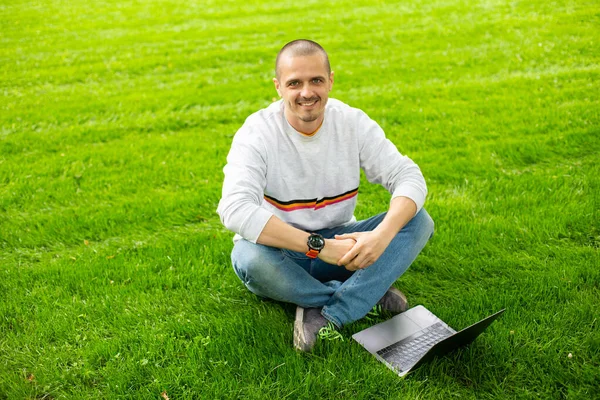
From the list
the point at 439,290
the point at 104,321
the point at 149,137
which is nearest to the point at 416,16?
the point at 149,137

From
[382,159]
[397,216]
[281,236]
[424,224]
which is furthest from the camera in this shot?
[382,159]

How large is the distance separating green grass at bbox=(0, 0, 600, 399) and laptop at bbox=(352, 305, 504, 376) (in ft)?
0.32

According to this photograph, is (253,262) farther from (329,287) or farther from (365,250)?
(365,250)

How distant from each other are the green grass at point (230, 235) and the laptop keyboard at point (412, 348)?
4.9 inches

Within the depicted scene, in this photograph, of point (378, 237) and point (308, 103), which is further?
point (308, 103)

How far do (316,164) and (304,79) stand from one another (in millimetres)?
529

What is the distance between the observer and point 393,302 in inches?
143

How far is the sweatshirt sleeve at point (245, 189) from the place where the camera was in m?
3.10

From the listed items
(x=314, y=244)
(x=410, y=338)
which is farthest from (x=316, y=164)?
(x=410, y=338)

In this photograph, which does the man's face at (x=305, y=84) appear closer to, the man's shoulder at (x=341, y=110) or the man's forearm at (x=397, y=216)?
the man's shoulder at (x=341, y=110)

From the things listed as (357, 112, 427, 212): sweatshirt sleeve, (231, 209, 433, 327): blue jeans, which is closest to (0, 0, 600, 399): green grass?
(231, 209, 433, 327): blue jeans

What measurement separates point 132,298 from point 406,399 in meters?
2.00

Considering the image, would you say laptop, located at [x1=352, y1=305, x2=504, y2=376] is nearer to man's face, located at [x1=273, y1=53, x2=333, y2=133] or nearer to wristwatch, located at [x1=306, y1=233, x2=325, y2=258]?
wristwatch, located at [x1=306, y1=233, x2=325, y2=258]

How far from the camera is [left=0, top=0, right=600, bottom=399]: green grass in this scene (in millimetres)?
3131
